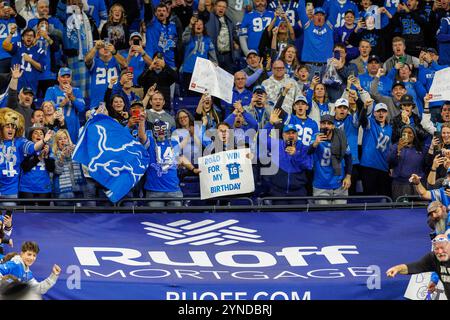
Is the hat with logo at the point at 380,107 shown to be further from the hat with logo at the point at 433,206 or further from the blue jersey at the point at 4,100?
the blue jersey at the point at 4,100

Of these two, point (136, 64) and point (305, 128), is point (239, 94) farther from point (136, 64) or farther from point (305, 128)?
point (136, 64)

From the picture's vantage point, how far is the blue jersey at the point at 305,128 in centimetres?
2175

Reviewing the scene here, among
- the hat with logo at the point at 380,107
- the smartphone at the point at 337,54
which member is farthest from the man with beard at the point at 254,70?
the hat with logo at the point at 380,107

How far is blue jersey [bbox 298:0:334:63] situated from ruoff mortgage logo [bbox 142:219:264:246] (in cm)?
485

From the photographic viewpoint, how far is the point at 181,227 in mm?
20531

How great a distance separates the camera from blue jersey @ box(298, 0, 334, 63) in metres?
24.7

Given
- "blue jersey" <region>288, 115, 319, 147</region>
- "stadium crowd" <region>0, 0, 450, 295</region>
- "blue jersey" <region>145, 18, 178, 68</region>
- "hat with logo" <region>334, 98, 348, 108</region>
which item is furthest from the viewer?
"blue jersey" <region>145, 18, 178, 68</region>

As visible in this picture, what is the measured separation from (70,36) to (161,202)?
432 cm

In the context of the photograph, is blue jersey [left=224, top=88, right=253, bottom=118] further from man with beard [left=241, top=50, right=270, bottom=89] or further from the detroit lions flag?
the detroit lions flag

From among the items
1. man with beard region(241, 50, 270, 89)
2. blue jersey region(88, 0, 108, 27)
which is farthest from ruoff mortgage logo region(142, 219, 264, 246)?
blue jersey region(88, 0, 108, 27)

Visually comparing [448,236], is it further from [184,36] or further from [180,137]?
[184,36]

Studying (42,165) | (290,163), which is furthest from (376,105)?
(42,165)

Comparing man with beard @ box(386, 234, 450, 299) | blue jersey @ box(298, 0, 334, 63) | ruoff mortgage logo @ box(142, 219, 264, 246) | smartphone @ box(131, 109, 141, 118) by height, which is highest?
blue jersey @ box(298, 0, 334, 63)

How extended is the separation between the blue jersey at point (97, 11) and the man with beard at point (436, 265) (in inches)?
322
